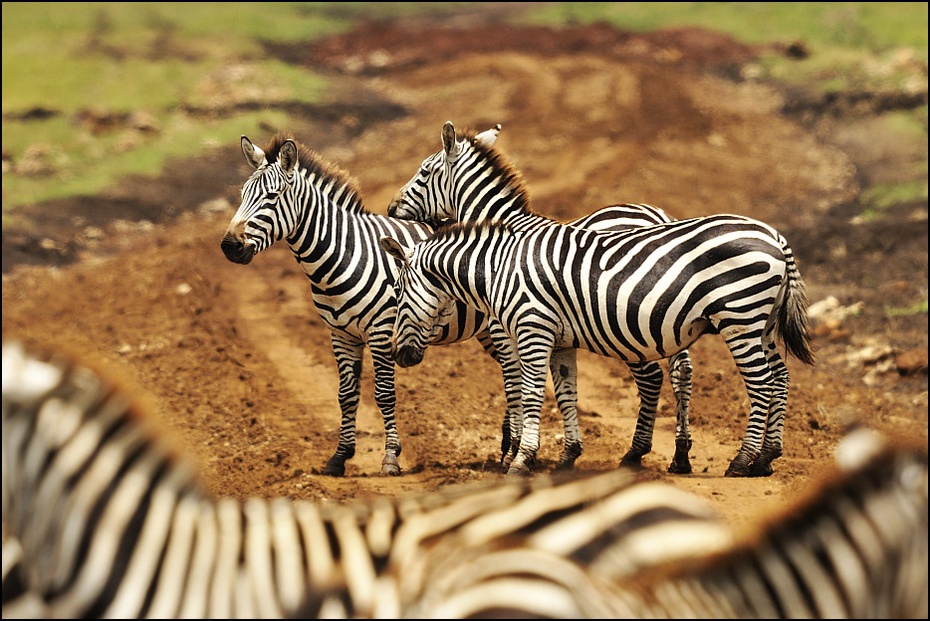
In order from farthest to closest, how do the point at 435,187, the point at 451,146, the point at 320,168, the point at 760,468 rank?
the point at 435,187
the point at 451,146
the point at 320,168
the point at 760,468

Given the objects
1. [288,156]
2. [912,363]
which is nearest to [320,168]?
[288,156]

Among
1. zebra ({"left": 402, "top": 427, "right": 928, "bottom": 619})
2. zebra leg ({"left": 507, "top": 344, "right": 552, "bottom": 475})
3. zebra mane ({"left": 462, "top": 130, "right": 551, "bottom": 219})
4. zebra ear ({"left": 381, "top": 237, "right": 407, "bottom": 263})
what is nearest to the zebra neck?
zebra mane ({"left": 462, "top": 130, "right": 551, "bottom": 219})

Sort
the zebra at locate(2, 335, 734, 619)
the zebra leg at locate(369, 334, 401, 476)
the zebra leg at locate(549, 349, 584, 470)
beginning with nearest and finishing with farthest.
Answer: the zebra at locate(2, 335, 734, 619)
the zebra leg at locate(549, 349, 584, 470)
the zebra leg at locate(369, 334, 401, 476)

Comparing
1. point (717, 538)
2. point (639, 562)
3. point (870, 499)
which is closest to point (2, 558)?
point (639, 562)

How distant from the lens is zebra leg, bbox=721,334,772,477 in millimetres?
8430

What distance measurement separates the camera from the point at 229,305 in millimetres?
15461

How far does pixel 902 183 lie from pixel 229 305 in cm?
1248

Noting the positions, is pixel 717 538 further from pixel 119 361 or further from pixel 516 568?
pixel 119 361

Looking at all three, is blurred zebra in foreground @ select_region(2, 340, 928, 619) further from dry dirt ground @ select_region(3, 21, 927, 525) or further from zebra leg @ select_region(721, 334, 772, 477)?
zebra leg @ select_region(721, 334, 772, 477)

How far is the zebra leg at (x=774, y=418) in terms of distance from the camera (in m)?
8.77

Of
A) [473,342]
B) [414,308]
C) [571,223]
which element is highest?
[571,223]

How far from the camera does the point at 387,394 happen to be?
960 centimetres

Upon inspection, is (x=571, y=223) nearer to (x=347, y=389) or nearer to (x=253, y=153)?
(x=347, y=389)

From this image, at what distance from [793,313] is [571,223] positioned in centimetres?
209
